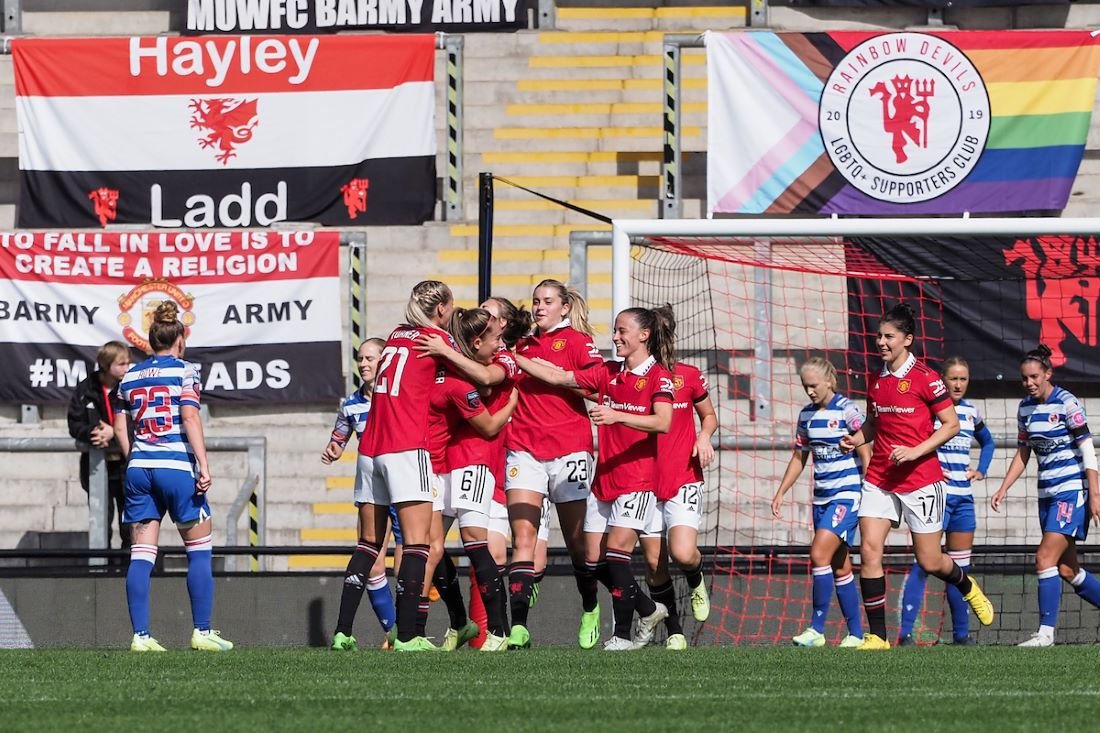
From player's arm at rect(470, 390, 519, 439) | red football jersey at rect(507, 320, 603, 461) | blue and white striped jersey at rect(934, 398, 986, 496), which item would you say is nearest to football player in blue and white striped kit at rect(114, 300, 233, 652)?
player's arm at rect(470, 390, 519, 439)

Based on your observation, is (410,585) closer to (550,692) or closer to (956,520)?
(550,692)

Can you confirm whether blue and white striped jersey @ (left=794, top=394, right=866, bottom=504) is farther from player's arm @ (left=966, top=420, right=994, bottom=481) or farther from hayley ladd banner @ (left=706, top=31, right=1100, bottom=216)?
hayley ladd banner @ (left=706, top=31, right=1100, bottom=216)

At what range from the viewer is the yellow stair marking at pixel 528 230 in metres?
15.5

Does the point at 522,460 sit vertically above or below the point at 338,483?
above

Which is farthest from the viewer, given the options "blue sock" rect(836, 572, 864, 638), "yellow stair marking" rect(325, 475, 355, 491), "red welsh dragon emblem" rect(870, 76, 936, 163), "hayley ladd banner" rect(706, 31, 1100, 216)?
"red welsh dragon emblem" rect(870, 76, 936, 163)

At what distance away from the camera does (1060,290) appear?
14.4m

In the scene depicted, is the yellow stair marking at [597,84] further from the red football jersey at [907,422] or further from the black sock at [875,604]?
the black sock at [875,604]

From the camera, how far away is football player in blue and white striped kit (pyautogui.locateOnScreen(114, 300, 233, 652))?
30.0ft

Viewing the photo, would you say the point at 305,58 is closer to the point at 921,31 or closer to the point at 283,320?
the point at 283,320

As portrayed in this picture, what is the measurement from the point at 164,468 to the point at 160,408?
1.05 feet

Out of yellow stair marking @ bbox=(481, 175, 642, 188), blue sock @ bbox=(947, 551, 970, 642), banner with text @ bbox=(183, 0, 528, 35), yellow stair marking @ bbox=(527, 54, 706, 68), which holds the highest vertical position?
banner with text @ bbox=(183, 0, 528, 35)

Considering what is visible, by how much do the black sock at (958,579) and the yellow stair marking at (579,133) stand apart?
21.8 feet

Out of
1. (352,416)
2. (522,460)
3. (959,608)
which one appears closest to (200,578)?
(352,416)

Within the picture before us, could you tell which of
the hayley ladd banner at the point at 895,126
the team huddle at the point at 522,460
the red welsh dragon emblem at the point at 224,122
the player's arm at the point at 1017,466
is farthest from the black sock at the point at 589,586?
the red welsh dragon emblem at the point at 224,122
